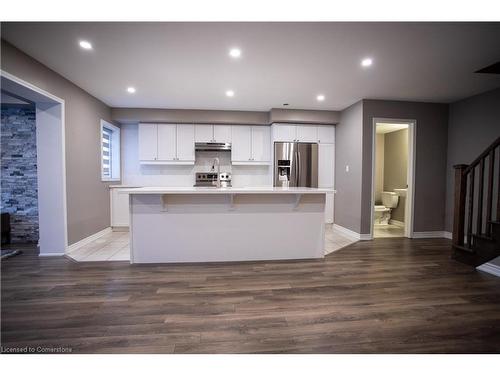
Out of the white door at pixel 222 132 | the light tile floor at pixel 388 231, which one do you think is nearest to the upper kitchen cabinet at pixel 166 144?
the white door at pixel 222 132

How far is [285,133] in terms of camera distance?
5.03 m

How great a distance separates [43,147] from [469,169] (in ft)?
19.3

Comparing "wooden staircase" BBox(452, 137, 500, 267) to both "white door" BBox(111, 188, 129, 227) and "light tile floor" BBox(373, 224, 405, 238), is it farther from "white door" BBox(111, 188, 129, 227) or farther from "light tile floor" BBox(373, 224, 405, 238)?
"white door" BBox(111, 188, 129, 227)

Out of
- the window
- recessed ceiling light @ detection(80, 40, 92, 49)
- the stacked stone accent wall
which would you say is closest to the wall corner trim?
recessed ceiling light @ detection(80, 40, 92, 49)

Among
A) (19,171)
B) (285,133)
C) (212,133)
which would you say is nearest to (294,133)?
(285,133)

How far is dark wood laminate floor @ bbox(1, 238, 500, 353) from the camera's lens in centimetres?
157

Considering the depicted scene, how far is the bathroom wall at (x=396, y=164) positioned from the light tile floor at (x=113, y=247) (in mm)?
2096

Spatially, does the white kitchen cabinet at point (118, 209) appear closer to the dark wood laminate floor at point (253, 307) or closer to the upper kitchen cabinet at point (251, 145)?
the dark wood laminate floor at point (253, 307)

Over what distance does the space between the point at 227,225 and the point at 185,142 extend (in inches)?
111

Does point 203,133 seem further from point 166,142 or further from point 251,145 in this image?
point 251,145

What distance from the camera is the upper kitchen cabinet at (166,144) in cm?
506

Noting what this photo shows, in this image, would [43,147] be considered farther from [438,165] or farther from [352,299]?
[438,165]

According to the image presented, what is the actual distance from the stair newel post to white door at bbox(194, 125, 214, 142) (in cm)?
438
